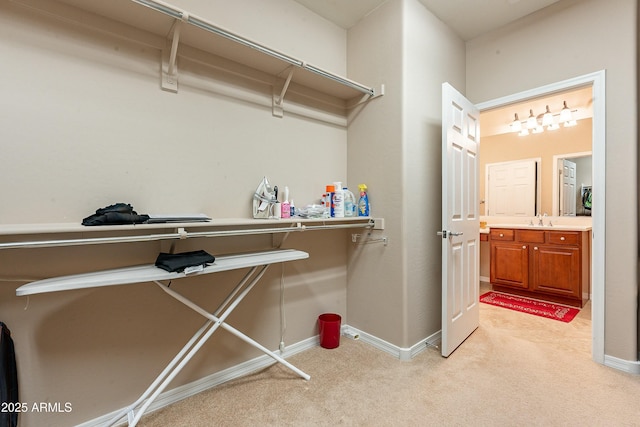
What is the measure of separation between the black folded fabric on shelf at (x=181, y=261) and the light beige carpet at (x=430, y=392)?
857mm

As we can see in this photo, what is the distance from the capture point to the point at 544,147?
3.91 meters

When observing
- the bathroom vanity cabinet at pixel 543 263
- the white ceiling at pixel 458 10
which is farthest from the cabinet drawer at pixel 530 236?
the white ceiling at pixel 458 10

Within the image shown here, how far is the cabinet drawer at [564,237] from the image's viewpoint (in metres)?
3.22

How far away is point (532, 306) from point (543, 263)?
1.80 ft

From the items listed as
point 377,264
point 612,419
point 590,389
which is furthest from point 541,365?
point 377,264

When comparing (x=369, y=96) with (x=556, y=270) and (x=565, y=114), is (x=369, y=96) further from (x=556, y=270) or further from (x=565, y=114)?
(x=556, y=270)

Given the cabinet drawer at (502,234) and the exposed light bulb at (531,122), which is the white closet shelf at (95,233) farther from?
the exposed light bulb at (531,122)

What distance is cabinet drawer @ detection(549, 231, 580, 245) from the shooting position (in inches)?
127

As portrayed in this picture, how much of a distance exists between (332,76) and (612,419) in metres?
2.56

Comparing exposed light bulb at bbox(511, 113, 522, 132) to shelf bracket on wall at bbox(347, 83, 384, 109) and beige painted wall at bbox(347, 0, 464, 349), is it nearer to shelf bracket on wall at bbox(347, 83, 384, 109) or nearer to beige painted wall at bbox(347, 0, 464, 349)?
beige painted wall at bbox(347, 0, 464, 349)

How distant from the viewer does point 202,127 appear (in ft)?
5.79

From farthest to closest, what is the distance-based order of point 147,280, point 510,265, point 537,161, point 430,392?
point 537,161
point 510,265
point 430,392
point 147,280

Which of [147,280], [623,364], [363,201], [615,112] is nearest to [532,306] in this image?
[623,364]

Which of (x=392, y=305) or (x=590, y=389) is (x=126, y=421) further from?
(x=590, y=389)
